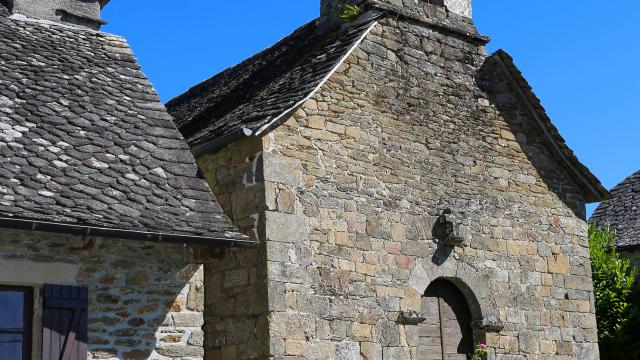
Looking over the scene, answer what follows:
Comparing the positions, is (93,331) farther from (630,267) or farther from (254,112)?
(630,267)

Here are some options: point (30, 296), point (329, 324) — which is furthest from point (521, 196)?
point (30, 296)

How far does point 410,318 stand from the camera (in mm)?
11070

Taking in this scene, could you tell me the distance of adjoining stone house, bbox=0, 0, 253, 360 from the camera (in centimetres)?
771

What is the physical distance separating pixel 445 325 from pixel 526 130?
326 cm

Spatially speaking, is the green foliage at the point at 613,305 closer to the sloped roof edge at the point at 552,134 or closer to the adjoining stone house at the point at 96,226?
the sloped roof edge at the point at 552,134

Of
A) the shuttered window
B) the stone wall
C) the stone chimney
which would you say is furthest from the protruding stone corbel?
the stone wall

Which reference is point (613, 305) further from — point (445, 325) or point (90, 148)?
point (90, 148)

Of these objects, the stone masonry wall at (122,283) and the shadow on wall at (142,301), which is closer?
the stone masonry wall at (122,283)

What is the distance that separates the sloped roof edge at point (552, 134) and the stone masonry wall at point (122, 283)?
6282mm

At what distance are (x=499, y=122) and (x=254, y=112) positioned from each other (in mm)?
3874

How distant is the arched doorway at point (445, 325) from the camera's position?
37.8 ft

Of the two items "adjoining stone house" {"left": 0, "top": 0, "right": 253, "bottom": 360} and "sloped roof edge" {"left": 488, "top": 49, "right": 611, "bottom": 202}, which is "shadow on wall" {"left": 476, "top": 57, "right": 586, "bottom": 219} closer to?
"sloped roof edge" {"left": 488, "top": 49, "right": 611, "bottom": 202}

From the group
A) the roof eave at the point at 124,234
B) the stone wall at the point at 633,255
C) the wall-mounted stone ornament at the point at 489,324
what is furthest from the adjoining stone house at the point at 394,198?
the stone wall at the point at 633,255

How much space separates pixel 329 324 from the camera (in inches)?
411
